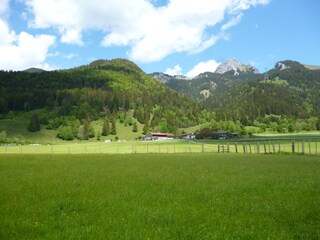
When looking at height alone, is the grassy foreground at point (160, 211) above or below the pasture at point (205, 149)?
above

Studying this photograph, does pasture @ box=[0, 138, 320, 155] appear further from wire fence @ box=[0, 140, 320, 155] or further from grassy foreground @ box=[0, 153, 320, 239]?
grassy foreground @ box=[0, 153, 320, 239]

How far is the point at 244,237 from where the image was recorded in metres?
9.92

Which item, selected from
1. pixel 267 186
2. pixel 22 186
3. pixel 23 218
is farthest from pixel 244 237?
pixel 22 186

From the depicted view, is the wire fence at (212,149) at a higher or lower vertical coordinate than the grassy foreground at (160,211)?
lower

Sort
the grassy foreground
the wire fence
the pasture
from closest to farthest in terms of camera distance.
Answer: the grassy foreground → the wire fence → the pasture

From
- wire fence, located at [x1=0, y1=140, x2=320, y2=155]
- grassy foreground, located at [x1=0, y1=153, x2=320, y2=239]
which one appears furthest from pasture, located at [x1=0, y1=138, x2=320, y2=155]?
grassy foreground, located at [x1=0, y1=153, x2=320, y2=239]

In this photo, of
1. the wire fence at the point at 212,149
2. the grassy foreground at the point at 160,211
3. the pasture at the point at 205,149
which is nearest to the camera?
the grassy foreground at the point at 160,211

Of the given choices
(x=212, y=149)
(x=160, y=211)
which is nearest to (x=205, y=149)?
(x=212, y=149)

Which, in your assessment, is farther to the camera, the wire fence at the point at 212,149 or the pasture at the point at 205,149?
the pasture at the point at 205,149

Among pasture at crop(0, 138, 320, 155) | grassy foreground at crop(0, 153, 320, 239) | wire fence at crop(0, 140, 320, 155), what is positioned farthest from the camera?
pasture at crop(0, 138, 320, 155)

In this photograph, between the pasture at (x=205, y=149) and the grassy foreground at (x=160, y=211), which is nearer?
the grassy foreground at (x=160, y=211)

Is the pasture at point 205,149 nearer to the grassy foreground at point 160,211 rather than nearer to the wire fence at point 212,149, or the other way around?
the wire fence at point 212,149

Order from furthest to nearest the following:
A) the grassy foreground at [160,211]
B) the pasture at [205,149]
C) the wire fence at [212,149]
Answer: the pasture at [205,149] → the wire fence at [212,149] → the grassy foreground at [160,211]

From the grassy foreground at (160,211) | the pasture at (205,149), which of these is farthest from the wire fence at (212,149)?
the grassy foreground at (160,211)
